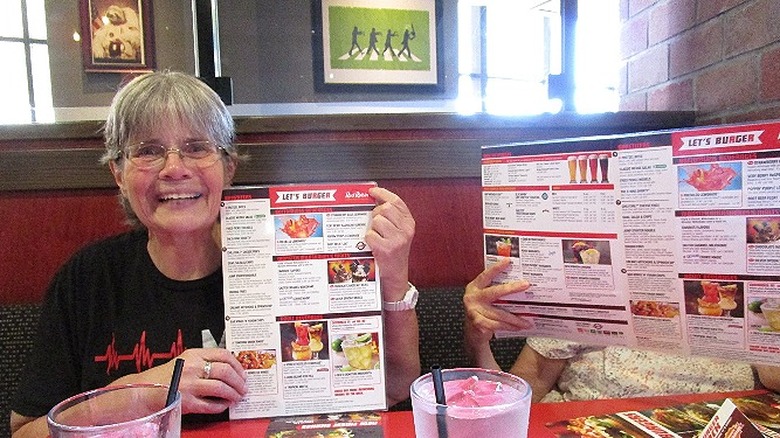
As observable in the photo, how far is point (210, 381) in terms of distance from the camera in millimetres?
992

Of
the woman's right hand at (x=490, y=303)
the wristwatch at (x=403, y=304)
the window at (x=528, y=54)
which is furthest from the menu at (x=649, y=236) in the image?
the window at (x=528, y=54)

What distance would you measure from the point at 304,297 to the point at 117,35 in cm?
302

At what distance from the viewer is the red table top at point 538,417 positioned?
0.96 meters

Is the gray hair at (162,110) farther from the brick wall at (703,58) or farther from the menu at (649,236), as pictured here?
the brick wall at (703,58)

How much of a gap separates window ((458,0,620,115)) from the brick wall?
156 millimetres

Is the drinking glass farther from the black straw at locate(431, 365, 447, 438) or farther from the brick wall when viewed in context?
the brick wall

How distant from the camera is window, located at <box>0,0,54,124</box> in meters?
3.82

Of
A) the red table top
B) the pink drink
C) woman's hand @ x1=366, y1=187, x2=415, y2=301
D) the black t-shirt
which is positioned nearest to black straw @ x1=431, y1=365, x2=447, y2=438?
the pink drink

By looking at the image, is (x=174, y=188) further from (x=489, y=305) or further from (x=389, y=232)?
(x=489, y=305)

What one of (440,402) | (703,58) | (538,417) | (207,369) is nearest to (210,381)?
(207,369)

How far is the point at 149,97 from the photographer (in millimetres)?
1261

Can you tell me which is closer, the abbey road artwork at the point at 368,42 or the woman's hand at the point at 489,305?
the woman's hand at the point at 489,305

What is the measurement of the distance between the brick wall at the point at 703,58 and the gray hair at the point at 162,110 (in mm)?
1440

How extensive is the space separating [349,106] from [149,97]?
1.89m
